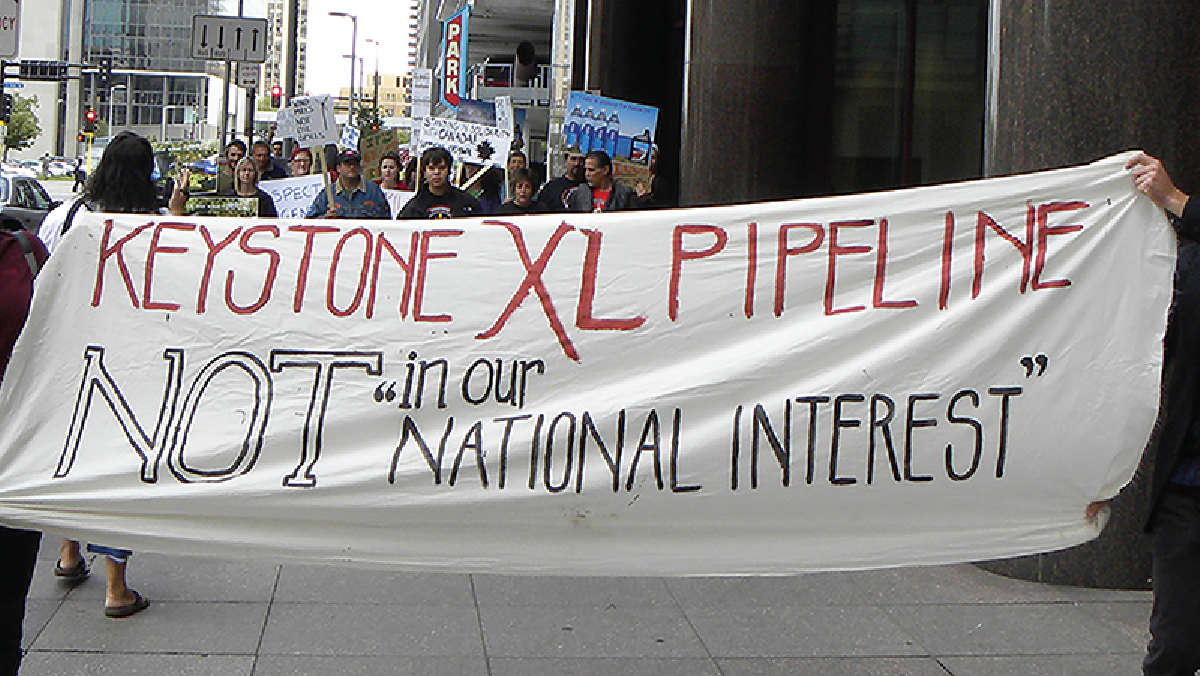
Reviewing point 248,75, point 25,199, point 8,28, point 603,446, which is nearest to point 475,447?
point 603,446

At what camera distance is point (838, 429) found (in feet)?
13.9

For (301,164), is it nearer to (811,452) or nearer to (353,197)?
(353,197)

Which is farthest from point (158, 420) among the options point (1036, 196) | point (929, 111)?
point (929, 111)

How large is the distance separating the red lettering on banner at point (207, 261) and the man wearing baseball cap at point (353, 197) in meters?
5.72

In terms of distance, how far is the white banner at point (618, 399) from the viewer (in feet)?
13.8

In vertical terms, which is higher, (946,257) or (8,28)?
(8,28)

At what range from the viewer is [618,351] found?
427 cm

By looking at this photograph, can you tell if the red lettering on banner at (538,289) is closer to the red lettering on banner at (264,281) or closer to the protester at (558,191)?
the red lettering on banner at (264,281)

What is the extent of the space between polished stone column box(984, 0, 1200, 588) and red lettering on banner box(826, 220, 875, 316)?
2183 mm

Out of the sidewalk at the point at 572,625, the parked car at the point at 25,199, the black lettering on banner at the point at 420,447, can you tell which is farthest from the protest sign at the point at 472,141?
the parked car at the point at 25,199

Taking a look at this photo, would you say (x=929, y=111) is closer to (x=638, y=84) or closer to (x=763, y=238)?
(x=638, y=84)

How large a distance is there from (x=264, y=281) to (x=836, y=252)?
68.8 inches

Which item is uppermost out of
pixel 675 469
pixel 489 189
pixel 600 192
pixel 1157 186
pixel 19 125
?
pixel 19 125

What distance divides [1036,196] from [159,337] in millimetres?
2706
